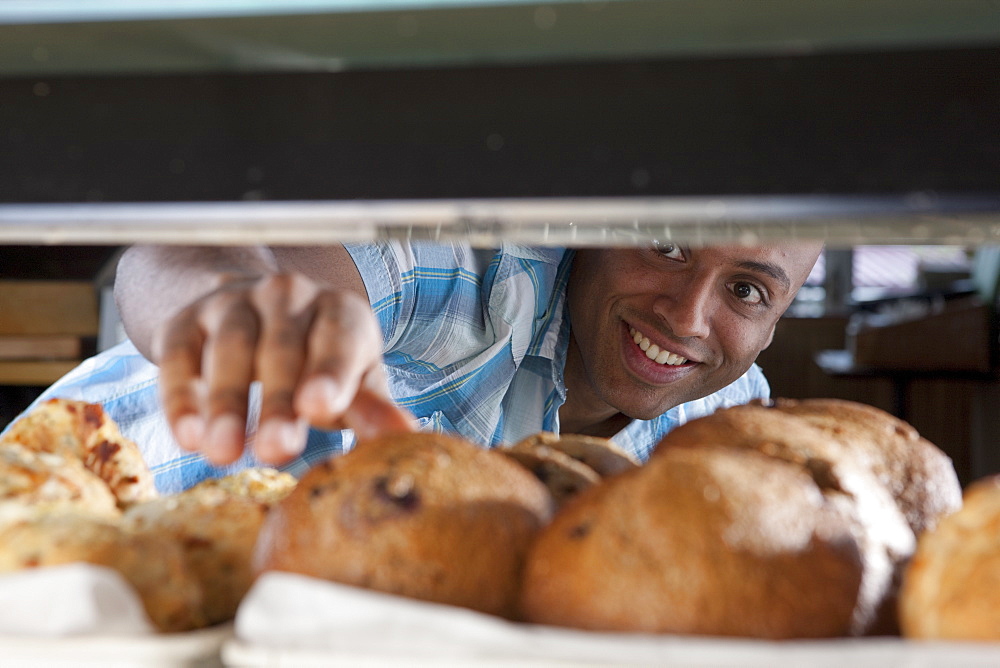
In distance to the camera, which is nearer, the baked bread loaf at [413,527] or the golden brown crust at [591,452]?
the baked bread loaf at [413,527]

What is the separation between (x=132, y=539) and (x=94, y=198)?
23 centimetres

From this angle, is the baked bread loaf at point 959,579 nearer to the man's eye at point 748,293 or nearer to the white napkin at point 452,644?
the white napkin at point 452,644

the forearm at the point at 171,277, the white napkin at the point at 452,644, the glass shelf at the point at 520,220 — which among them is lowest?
the white napkin at the point at 452,644

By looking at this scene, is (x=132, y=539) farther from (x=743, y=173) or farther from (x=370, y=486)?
(x=743, y=173)

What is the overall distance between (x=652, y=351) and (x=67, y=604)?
4.39 feet

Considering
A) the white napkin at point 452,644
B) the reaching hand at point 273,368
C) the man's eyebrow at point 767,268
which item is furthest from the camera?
the man's eyebrow at point 767,268

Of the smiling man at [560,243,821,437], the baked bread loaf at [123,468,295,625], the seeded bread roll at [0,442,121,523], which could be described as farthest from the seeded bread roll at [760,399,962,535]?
the smiling man at [560,243,821,437]

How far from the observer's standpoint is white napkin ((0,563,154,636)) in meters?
0.48

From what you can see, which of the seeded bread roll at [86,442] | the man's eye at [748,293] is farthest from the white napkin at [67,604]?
the man's eye at [748,293]

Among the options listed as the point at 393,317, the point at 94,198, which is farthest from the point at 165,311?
the point at 393,317

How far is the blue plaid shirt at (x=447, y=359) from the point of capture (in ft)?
4.91

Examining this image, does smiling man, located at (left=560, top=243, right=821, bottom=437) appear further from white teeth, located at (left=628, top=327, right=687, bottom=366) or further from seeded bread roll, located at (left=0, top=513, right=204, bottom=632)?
seeded bread roll, located at (left=0, top=513, right=204, bottom=632)

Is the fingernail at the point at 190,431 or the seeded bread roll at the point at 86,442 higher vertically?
→ the fingernail at the point at 190,431

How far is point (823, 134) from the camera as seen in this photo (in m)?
0.53
